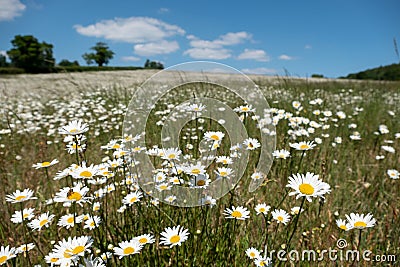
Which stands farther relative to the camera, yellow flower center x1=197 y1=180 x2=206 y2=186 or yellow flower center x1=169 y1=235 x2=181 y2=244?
yellow flower center x1=197 y1=180 x2=206 y2=186

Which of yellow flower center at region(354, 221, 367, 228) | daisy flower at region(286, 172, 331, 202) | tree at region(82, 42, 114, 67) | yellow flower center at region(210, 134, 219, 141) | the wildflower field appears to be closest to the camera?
daisy flower at region(286, 172, 331, 202)

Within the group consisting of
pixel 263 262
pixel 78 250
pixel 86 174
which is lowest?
pixel 263 262

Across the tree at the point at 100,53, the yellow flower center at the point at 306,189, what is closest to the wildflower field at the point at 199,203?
the yellow flower center at the point at 306,189

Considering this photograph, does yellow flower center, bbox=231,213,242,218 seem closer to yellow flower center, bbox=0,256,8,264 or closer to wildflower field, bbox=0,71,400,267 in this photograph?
wildflower field, bbox=0,71,400,267

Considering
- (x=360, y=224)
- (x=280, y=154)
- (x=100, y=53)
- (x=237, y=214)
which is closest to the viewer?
(x=360, y=224)

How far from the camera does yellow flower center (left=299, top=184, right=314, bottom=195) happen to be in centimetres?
118

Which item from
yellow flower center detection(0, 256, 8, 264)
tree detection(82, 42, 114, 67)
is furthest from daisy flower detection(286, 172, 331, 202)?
tree detection(82, 42, 114, 67)

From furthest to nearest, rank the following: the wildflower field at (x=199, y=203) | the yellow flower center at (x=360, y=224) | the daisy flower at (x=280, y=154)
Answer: the daisy flower at (x=280, y=154), the wildflower field at (x=199, y=203), the yellow flower center at (x=360, y=224)

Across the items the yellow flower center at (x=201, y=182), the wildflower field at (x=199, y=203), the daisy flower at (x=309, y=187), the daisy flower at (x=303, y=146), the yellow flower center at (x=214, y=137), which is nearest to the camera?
the daisy flower at (x=309, y=187)

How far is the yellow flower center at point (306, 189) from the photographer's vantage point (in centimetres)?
118

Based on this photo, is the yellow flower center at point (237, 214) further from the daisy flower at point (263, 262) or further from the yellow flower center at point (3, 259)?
the yellow flower center at point (3, 259)

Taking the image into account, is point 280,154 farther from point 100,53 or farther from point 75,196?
point 100,53

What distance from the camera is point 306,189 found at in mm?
1207

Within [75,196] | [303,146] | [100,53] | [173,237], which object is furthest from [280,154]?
[100,53]
